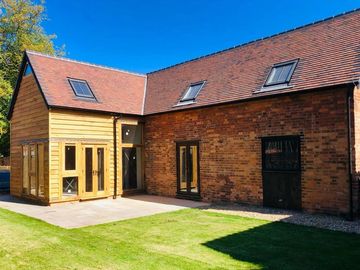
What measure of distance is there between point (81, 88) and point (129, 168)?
3968mm

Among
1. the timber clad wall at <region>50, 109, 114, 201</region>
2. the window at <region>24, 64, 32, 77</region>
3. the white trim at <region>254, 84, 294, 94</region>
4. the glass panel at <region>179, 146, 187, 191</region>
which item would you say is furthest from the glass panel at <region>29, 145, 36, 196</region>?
the white trim at <region>254, 84, 294, 94</region>

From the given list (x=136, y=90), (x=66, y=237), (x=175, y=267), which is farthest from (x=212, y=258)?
(x=136, y=90)

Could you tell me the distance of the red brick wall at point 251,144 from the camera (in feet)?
28.9

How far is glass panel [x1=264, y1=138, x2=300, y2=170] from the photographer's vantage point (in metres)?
9.65

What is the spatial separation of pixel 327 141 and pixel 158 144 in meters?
7.18

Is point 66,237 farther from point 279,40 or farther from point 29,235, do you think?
point 279,40

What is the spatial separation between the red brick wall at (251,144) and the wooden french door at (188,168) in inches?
10.5

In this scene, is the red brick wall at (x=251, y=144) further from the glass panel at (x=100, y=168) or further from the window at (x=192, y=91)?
the glass panel at (x=100, y=168)

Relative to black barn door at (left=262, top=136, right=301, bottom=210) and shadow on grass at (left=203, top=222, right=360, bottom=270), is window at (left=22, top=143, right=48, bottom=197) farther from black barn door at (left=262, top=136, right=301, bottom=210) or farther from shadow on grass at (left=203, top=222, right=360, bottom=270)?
shadow on grass at (left=203, top=222, right=360, bottom=270)

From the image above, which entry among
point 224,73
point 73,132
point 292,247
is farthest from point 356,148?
point 73,132

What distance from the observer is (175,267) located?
198 inches

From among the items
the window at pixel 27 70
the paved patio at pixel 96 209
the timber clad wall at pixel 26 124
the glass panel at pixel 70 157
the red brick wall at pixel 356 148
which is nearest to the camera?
the red brick wall at pixel 356 148

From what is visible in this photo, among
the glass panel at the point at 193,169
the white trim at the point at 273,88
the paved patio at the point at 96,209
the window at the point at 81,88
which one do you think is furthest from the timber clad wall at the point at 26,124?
the white trim at the point at 273,88

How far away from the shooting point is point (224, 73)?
13.2 meters
